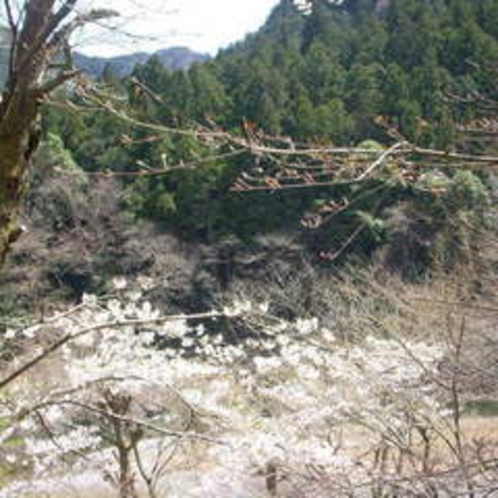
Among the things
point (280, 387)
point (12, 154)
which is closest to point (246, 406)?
point (280, 387)

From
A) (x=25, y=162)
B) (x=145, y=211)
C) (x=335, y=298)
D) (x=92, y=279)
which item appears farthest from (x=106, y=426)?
(x=145, y=211)

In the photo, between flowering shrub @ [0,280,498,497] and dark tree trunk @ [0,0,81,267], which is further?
flowering shrub @ [0,280,498,497]

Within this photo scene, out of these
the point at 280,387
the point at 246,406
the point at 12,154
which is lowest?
the point at 246,406

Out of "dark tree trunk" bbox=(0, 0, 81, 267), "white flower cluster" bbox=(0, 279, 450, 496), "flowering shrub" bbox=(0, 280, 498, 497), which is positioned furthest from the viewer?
"white flower cluster" bbox=(0, 279, 450, 496)

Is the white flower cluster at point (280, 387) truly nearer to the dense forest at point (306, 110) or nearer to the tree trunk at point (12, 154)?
the tree trunk at point (12, 154)

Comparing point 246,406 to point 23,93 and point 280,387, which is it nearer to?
point 280,387

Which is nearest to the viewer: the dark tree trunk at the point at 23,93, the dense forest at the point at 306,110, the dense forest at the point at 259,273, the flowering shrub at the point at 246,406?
the dense forest at the point at 259,273

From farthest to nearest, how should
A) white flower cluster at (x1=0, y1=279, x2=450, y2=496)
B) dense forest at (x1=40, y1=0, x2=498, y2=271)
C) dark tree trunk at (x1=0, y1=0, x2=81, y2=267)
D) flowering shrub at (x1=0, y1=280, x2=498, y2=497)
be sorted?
dense forest at (x1=40, y1=0, x2=498, y2=271) < white flower cluster at (x1=0, y1=279, x2=450, y2=496) < flowering shrub at (x1=0, y1=280, x2=498, y2=497) < dark tree trunk at (x1=0, y1=0, x2=81, y2=267)

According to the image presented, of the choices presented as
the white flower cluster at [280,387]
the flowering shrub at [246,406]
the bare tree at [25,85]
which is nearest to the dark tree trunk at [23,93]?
the bare tree at [25,85]

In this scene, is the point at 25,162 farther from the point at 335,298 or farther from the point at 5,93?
the point at 335,298

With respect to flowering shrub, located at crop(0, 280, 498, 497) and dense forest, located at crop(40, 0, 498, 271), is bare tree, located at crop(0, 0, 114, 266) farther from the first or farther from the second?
dense forest, located at crop(40, 0, 498, 271)

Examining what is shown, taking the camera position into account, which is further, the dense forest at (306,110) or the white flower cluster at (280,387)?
the dense forest at (306,110)

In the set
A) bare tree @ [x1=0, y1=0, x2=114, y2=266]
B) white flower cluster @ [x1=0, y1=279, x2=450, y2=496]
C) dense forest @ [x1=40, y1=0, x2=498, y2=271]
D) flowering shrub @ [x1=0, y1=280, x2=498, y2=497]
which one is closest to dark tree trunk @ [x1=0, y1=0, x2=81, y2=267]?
bare tree @ [x1=0, y1=0, x2=114, y2=266]

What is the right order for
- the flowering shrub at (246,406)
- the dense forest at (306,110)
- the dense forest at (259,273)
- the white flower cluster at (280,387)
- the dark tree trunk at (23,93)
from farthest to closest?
the dense forest at (306,110) → the white flower cluster at (280,387) → the flowering shrub at (246,406) → the dark tree trunk at (23,93) → the dense forest at (259,273)
